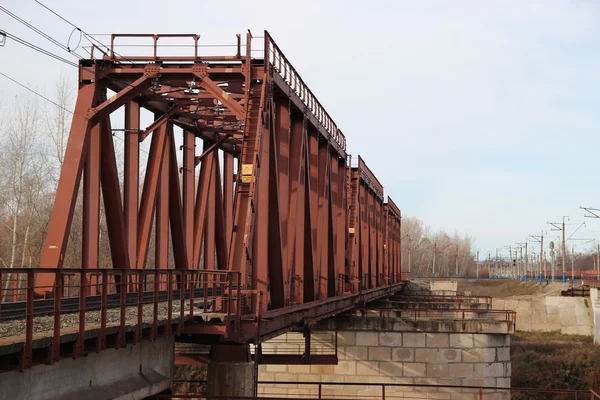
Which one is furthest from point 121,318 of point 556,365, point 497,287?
point 497,287

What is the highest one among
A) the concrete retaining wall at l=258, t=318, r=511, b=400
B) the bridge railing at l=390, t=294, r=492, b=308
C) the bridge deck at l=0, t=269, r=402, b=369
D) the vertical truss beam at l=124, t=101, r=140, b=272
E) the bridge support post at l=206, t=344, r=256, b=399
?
the vertical truss beam at l=124, t=101, r=140, b=272

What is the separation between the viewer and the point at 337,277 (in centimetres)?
2762

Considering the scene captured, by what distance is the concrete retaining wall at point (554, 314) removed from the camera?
61219 mm

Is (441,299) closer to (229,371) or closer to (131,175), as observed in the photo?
(131,175)

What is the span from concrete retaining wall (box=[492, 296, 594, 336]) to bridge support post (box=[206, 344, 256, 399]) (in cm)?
5169

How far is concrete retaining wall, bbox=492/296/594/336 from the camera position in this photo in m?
61.2

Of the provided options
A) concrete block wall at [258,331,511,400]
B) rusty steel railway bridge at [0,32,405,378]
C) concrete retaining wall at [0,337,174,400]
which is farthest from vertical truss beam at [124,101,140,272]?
concrete block wall at [258,331,511,400]

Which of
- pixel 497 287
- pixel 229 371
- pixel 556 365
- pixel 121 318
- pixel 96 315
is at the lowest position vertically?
pixel 556 365

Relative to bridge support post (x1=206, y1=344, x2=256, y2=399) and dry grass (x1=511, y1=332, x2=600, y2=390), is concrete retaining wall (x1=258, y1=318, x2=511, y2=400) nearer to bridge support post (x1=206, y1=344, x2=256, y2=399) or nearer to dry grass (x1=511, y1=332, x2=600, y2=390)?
bridge support post (x1=206, y1=344, x2=256, y2=399)

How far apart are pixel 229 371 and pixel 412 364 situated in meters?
15.8

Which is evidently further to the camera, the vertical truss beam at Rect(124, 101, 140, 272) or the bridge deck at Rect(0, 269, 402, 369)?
the vertical truss beam at Rect(124, 101, 140, 272)

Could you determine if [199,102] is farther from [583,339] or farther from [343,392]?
[583,339]

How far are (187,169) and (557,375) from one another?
30.5 m

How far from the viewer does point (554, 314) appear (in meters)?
63.1
